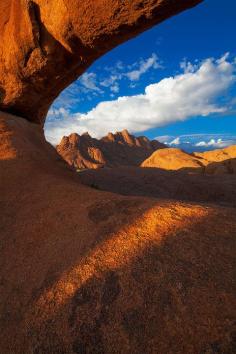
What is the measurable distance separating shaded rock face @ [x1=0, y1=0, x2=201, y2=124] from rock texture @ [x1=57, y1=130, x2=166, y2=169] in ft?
197

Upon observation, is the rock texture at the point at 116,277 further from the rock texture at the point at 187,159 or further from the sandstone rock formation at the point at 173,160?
the sandstone rock formation at the point at 173,160

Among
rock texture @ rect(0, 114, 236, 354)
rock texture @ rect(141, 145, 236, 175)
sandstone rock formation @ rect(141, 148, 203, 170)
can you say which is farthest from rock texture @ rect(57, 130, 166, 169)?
rock texture @ rect(0, 114, 236, 354)

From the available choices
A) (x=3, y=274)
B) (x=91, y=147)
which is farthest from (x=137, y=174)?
(x=91, y=147)

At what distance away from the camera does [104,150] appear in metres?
85.5

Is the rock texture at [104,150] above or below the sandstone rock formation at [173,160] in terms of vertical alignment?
below

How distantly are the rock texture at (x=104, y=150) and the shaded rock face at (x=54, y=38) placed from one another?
59934 millimetres

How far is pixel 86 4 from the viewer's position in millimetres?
5594

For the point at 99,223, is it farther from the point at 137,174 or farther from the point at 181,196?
the point at 137,174

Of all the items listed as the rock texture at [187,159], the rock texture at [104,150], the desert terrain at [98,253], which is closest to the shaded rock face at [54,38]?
the desert terrain at [98,253]

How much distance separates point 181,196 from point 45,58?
7.87m

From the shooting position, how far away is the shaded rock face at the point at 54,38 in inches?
210

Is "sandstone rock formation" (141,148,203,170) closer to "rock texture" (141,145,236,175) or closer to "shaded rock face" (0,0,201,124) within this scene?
"rock texture" (141,145,236,175)

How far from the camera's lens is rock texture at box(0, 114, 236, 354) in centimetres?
305

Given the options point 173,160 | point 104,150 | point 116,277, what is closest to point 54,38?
point 116,277
